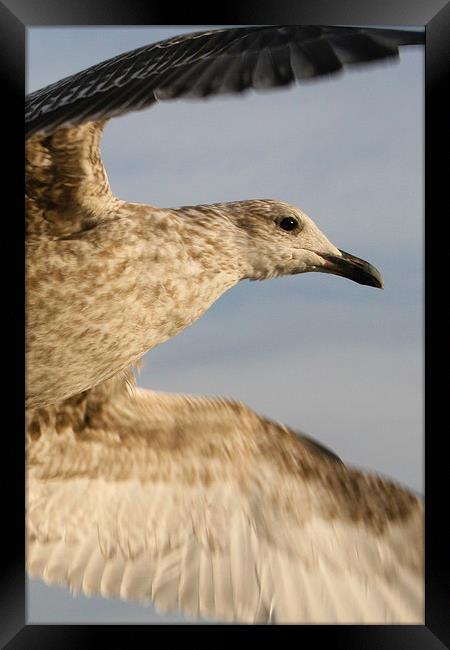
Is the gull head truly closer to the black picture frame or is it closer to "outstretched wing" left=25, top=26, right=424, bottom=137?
the black picture frame

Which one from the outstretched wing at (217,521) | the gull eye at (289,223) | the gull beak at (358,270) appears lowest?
the outstretched wing at (217,521)

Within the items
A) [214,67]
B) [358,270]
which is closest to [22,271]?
[214,67]

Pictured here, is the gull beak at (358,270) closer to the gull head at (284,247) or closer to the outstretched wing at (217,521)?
the gull head at (284,247)

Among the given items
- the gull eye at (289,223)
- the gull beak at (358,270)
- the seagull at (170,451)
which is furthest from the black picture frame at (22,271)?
the gull eye at (289,223)

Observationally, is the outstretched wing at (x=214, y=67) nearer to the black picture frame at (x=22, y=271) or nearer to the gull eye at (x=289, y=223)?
the black picture frame at (x=22, y=271)

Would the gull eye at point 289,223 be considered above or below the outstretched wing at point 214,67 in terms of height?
below

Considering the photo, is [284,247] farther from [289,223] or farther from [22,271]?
[22,271]

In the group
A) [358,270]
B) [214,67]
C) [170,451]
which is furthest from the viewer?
[170,451]

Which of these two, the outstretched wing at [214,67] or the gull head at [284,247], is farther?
the gull head at [284,247]

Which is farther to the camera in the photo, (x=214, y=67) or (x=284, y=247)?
(x=284, y=247)
